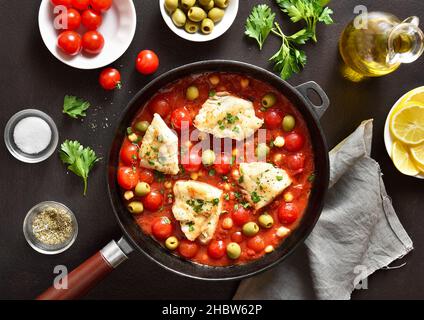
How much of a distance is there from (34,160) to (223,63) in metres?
1.48

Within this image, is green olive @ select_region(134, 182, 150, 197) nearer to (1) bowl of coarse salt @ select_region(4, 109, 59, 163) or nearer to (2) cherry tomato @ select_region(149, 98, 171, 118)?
(2) cherry tomato @ select_region(149, 98, 171, 118)

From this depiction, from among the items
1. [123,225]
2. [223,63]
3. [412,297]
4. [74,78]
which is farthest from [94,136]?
[412,297]

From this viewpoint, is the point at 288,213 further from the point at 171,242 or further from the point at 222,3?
the point at 222,3

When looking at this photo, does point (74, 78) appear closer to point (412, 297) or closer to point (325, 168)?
point (325, 168)

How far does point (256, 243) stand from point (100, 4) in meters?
1.91

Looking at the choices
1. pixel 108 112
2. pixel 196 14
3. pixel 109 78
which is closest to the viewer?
pixel 196 14

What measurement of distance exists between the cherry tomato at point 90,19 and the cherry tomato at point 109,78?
31 centimetres

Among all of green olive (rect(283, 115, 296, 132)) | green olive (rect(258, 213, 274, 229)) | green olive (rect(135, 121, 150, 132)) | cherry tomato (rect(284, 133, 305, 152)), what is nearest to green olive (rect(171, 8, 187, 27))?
green olive (rect(135, 121, 150, 132))

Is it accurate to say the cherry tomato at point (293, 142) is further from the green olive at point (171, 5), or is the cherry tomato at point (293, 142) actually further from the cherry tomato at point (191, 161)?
the green olive at point (171, 5)

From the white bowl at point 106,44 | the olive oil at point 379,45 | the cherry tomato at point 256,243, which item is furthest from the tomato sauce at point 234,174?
the olive oil at point 379,45

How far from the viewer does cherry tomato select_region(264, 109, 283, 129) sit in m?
3.58

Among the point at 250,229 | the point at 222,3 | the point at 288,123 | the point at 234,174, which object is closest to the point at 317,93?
the point at 288,123

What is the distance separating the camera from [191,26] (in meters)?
3.55

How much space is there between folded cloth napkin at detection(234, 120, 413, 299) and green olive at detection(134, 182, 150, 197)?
38.5 inches
